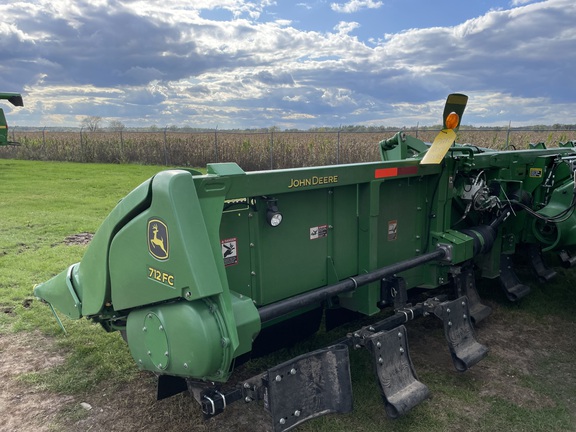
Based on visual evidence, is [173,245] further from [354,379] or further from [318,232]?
[354,379]

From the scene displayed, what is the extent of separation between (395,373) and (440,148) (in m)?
1.71

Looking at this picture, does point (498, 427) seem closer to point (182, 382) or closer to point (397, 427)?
point (397, 427)

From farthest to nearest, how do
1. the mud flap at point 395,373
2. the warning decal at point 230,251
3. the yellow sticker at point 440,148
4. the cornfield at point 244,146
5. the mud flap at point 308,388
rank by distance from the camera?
the cornfield at point 244,146 → the yellow sticker at point 440,148 → the mud flap at point 395,373 → the warning decal at point 230,251 → the mud flap at point 308,388

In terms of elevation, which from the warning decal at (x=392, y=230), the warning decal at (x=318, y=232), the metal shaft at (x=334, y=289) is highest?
the warning decal at (x=318, y=232)

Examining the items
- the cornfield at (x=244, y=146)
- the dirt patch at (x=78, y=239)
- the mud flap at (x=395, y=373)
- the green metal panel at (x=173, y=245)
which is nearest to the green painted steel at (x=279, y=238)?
the green metal panel at (x=173, y=245)

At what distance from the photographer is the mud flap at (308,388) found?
98.9 inches

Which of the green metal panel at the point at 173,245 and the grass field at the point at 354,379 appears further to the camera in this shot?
the grass field at the point at 354,379

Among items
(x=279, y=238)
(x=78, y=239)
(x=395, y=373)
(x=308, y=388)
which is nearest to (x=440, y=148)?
(x=279, y=238)

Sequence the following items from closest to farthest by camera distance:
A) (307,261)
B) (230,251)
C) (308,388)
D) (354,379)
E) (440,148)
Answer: (308,388) < (230,251) < (307,261) < (354,379) < (440,148)

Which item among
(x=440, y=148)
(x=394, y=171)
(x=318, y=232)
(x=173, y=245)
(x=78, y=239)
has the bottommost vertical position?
(x=78, y=239)

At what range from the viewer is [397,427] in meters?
2.97

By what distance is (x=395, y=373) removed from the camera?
311 centimetres

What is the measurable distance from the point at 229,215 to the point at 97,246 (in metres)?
0.73

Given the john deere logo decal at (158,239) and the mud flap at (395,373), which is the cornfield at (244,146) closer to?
the mud flap at (395,373)
